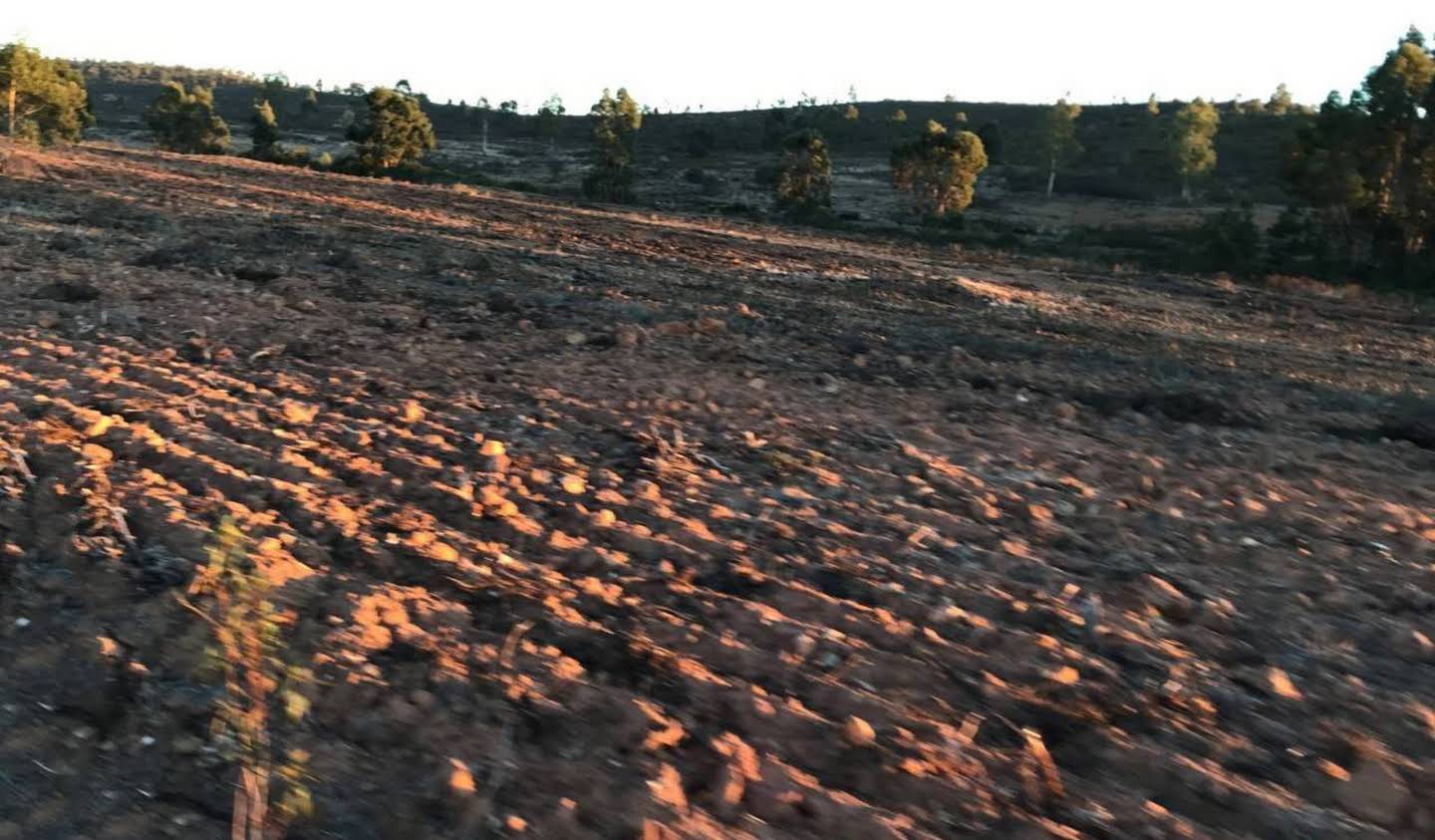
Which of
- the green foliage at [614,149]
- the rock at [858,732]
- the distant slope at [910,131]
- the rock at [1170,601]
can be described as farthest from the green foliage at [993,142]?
the rock at [858,732]

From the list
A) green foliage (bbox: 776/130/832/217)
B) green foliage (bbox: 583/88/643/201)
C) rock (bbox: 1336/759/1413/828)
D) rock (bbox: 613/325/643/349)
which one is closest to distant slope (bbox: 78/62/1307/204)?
green foliage (bbox: 776/130/832/217)

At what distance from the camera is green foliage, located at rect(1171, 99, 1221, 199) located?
53.8 metres

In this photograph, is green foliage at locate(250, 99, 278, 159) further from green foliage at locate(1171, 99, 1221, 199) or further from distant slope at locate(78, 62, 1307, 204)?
green foliage at locate(1171, 99, 1221, 199)

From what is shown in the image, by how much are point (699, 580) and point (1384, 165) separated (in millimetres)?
31400

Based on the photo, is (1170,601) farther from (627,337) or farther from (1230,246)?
(1230,246)

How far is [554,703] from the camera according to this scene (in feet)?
10.2

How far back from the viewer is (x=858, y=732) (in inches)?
119

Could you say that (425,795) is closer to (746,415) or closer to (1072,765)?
(1072,765)

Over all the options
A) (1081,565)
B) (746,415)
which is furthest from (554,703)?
(746,415)

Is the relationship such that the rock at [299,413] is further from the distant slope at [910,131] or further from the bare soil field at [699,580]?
the distant slope at [910,131]

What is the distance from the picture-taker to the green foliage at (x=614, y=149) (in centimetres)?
4388

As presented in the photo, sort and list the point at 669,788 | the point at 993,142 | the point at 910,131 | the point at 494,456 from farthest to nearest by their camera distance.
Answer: the point at 910,131 → the point at 993,142 → the point at 494,456 → the point at 669,788

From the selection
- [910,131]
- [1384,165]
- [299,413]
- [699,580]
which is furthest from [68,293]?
[910,131]

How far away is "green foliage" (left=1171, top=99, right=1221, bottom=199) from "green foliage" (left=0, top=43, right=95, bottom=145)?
51.3 metres
